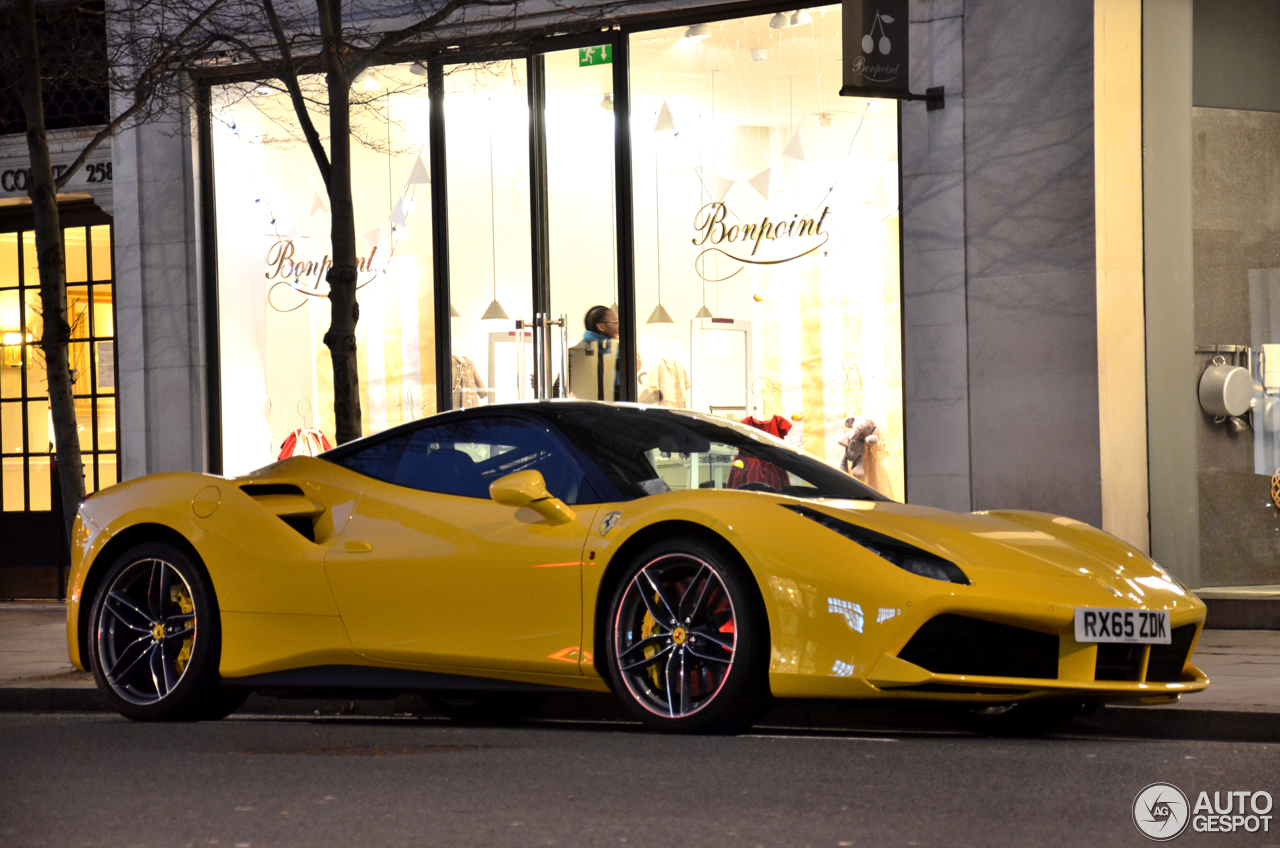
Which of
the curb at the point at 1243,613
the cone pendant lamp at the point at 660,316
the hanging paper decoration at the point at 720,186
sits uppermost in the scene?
the hanging paper decoration at the point at 720,186

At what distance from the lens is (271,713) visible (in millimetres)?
7961

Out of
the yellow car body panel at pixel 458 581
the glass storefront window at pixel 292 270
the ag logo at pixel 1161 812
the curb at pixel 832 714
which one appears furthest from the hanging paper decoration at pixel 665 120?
the ag logo at pixel 1161 812

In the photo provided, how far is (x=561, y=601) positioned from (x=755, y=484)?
92 cm

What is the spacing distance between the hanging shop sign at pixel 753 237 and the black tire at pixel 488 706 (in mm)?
5787

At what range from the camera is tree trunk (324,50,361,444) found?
9438 mm

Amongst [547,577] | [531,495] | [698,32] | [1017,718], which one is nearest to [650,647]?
[547,577]

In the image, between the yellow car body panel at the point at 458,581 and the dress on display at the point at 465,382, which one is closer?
the yellow car body panel at the point at 458,581

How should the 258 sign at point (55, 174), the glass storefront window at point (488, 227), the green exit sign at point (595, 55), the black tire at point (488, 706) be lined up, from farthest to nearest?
the 258 sign at point (55, 174)
the glass storefront window at point (488, 227)
the green exit sign at point (595, 55)
the black tire at point (488, 706)

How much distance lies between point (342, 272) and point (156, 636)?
3126 millimetres

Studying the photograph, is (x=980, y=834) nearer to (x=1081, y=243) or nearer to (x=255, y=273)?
(x=1081, y=243)

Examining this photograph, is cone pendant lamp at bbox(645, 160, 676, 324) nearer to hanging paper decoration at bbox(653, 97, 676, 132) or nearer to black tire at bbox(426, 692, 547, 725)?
hanging paper decoration at bbox(653, 97, 676, 132)

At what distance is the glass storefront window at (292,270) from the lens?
1382 cm

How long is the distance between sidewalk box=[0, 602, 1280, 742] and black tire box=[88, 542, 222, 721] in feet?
3.76

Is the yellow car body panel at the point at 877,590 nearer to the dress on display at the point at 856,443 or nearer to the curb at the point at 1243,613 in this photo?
the curb at the point at 1243,613
